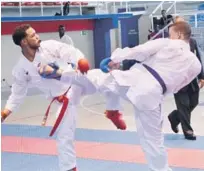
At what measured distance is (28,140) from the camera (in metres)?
7.59

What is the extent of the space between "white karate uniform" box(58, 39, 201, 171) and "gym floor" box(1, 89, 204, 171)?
1198 millimetres

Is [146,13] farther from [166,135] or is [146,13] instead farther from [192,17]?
[166,135]

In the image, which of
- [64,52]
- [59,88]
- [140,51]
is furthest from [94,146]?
[140,51]

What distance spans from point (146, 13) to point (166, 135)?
48.4 feet

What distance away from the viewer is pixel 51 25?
1694 cm

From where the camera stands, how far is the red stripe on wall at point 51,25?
50.3ft

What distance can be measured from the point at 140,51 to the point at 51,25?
1300 centimetres

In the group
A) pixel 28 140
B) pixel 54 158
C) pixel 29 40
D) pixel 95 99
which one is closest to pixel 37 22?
pixel 95 99

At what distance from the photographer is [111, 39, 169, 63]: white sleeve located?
4.27 meters

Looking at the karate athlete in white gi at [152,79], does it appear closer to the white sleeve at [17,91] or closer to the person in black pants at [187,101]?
the white sleeve at [17,91]

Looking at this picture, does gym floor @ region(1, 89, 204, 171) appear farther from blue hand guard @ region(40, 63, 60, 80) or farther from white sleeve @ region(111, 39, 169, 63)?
white sleeve @ region(111, 39, 169, 63)

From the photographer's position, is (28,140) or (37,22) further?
(37,22)

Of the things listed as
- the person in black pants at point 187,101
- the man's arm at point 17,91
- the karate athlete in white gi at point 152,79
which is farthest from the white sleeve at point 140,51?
the person in black pants at point 187,101

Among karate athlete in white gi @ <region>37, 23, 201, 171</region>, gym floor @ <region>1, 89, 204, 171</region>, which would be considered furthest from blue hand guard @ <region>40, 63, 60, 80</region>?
gym floor @ <region>1, 89, 204, 171</region>
